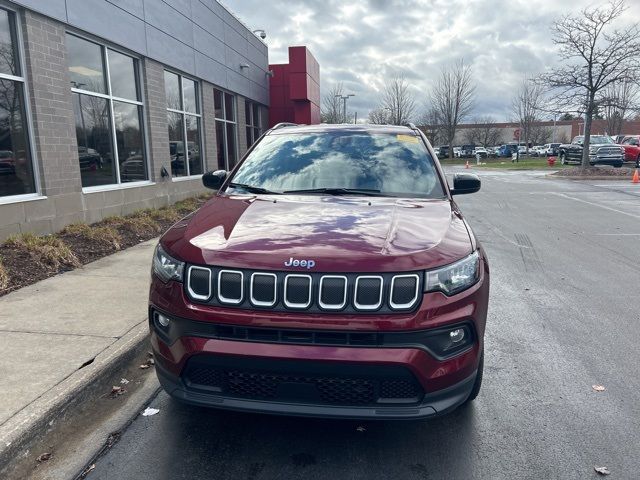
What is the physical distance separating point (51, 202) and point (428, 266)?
7243 millimetres

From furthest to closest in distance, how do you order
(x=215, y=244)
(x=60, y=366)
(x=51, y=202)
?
(x=51, y=202)
(x=60, y=366)
(x=215, y=244)

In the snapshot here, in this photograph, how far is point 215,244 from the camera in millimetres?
2756

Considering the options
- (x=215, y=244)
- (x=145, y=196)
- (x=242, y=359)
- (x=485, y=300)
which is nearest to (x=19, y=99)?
(x=145, y=196)

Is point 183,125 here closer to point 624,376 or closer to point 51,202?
point 51,202

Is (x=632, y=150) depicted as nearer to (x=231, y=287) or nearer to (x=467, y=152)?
(x=467, y=152)

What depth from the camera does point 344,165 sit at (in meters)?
4.09

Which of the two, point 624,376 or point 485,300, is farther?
point 624,376

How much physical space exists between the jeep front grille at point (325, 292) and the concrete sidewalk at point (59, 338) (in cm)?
145

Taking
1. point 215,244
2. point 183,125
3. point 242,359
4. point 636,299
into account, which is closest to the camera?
point 242,359

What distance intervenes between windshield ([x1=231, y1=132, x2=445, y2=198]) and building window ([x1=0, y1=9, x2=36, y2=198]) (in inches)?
191

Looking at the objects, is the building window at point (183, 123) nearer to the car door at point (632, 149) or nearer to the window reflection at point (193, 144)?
the window reflection at point (193, 144)

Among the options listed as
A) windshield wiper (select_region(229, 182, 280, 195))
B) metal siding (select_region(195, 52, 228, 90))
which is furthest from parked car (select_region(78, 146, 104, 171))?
windshield wiper (select_region(229, 182, 280, 195))

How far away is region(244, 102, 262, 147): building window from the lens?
2178cm

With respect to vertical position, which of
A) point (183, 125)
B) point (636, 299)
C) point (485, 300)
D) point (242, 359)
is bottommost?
point (636, 299)
